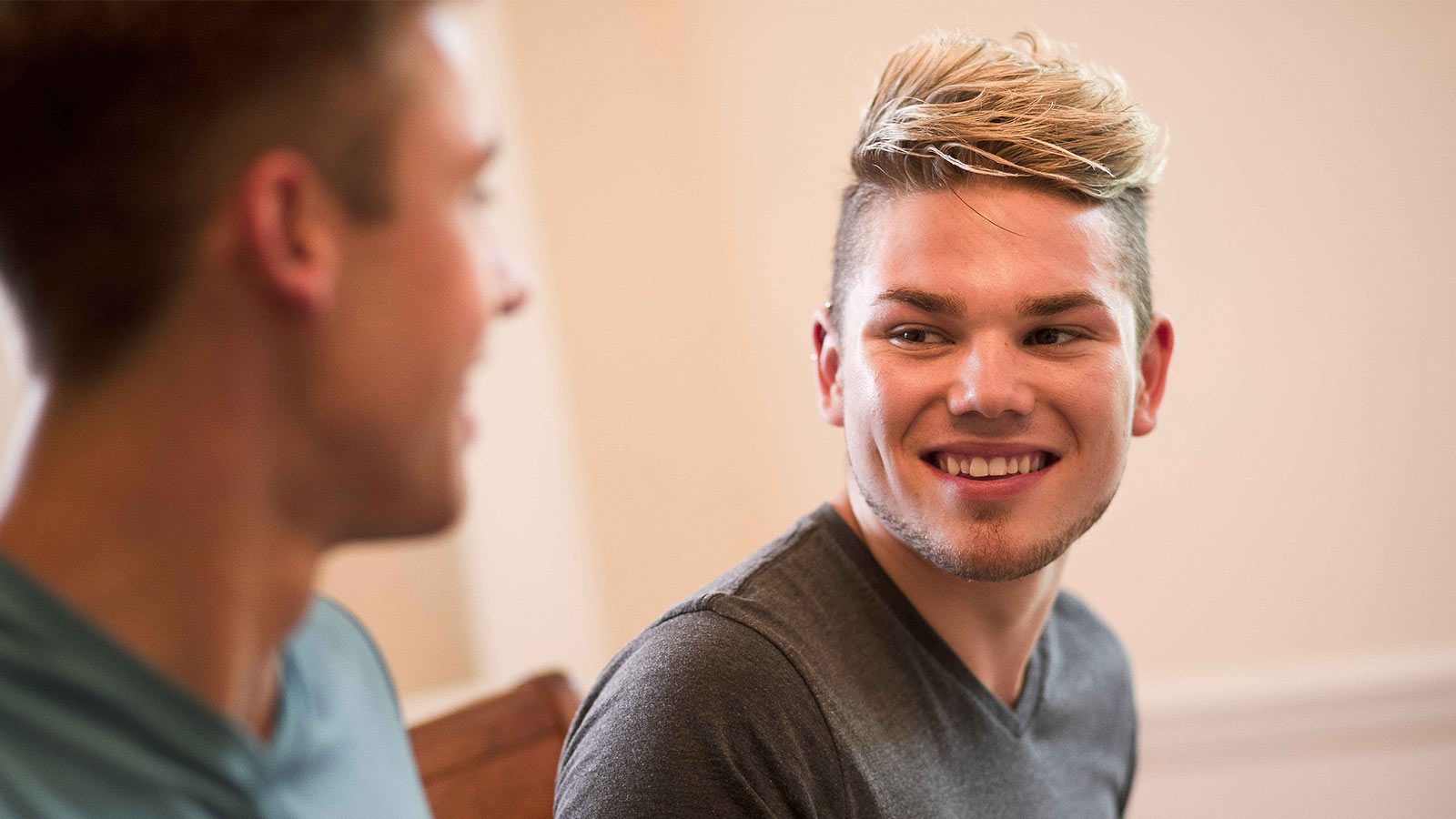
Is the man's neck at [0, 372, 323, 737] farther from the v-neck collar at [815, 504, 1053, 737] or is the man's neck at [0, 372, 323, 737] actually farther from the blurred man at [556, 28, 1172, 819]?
the v-neck collar at [815, 504, 1053, 737]

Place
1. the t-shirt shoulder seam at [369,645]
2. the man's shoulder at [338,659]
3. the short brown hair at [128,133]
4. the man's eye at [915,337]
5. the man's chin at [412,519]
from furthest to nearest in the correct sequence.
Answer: the man's eye at [915,337], the t-shirt shoulder seam at [369,645], the man's shoulder at [338,659], the man's chin at [412,519], the short brown hair at [128,133]

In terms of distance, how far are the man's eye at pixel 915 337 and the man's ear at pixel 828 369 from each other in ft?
0.37

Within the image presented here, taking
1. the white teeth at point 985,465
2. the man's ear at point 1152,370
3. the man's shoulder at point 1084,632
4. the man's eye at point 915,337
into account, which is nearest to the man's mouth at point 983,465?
the white teeth at point 985,465

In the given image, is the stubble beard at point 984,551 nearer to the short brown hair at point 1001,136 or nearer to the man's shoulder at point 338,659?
the short brown hair at point 1001,136

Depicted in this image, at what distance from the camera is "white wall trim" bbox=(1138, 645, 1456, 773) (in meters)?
2.34

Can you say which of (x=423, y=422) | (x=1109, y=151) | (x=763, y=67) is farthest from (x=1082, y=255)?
(x=763, y=67)

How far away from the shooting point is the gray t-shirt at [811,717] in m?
1.08

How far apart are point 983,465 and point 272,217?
0.75 m

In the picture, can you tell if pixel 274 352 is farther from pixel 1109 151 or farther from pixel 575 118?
pixel 575 118

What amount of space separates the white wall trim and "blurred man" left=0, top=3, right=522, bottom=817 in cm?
205

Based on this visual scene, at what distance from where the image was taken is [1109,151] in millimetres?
1288

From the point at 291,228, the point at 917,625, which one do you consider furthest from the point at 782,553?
the point at 291,228

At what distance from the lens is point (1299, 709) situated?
7.81ft

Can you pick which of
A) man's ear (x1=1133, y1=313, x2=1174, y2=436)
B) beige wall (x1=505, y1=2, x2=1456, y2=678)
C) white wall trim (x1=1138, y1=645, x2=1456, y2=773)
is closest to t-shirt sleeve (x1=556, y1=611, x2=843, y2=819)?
man's ear (x1=1133, y1=313, x2=1174, y2=436)
